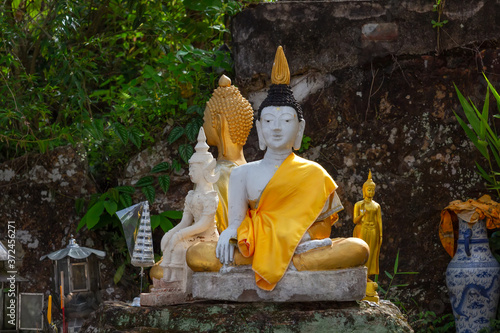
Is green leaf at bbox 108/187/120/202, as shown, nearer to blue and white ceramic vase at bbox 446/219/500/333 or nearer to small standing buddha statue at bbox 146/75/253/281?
small standing buddha statue at bbox 146/75/253/281

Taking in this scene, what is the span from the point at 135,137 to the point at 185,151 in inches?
18.1

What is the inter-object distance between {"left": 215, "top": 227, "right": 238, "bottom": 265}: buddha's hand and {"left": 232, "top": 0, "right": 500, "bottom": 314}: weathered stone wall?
2.60 metres

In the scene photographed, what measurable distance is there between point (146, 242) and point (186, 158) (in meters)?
2.06

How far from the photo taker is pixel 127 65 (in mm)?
8711

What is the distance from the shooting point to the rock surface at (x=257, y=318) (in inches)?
178

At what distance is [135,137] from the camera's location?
7.33 m

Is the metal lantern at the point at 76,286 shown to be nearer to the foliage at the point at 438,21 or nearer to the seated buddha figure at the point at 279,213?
the seated buddha figure at the point at 279,213

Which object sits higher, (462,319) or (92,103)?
(92,103)

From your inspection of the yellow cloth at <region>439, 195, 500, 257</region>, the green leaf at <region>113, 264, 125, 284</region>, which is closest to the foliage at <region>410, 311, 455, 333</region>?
the yellow cloth at <region>439, 195, 500, 257</region>

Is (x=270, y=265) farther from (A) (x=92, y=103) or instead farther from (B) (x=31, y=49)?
(B) (x=31, y=49)

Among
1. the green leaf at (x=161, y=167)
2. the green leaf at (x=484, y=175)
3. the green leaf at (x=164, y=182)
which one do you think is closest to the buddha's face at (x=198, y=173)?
the green leaf at (x=164, y=182)

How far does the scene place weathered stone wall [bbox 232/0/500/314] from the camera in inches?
285

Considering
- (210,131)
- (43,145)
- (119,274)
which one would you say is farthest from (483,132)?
(43,145)

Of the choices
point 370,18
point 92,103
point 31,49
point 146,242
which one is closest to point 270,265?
point 146,242
